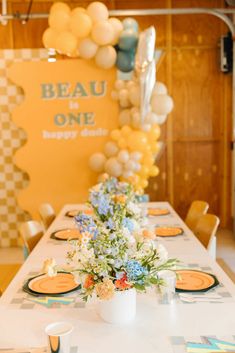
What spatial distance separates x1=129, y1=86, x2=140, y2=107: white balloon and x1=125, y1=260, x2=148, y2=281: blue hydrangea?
3339 millimetres

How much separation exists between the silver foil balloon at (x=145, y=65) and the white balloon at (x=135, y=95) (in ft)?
0.31

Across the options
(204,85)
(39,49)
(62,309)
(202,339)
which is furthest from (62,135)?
(202,339)

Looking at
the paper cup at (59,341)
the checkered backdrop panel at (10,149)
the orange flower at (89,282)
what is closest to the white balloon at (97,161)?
the checkered backdrop panel at (10,149)

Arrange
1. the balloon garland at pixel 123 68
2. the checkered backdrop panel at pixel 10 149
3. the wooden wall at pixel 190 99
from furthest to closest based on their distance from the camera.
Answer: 1. the wooden wall at pixel 190 99
2. the checkered backdrop panel at pixel 10 149
3. the balloon garland at pixel 123 68

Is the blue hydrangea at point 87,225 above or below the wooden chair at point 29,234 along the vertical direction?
above

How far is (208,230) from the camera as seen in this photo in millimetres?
3230

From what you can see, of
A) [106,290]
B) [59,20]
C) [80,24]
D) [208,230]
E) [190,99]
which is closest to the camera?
[106,290]

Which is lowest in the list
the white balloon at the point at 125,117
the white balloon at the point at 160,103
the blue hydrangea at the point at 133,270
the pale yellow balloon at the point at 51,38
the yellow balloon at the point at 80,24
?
the blue hydrangea at the point at 133,270

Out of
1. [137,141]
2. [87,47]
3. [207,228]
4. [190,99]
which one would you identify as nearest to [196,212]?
[207,228]

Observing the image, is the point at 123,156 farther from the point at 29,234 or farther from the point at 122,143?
the point at 29,234

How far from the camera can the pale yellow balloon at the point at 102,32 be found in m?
4.53

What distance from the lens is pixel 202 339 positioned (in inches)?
61.2

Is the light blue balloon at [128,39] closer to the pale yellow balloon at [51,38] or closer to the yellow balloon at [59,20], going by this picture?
the yellow balloon at [59,20]

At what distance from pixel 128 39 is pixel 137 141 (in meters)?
1.07
